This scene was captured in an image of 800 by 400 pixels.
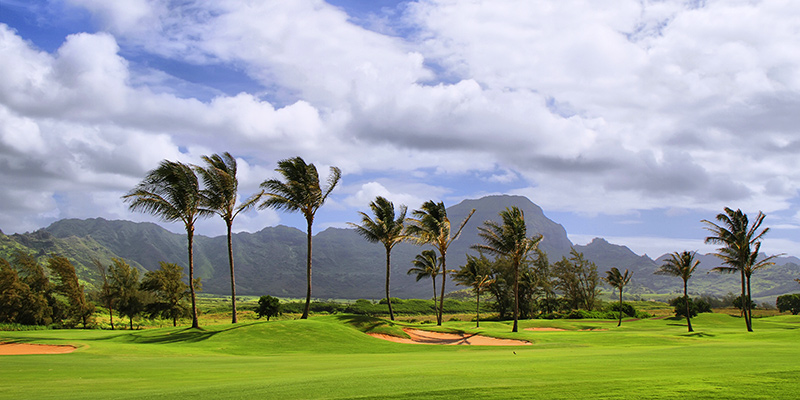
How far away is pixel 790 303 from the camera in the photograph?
81.2 metres

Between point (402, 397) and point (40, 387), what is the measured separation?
28.4 feet

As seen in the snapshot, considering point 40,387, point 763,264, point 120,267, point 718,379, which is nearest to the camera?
point 718,379

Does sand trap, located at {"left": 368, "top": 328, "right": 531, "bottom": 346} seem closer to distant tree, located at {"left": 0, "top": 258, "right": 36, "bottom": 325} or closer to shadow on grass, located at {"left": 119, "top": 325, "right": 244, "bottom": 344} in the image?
shadow on grass, located at {"left": 119, "top": 325, "right": 244, "bottom": 344}

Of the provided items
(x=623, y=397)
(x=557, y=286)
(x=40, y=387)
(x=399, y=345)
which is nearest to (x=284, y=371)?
(x=40, y=387)

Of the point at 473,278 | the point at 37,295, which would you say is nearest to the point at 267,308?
the point at 37,295

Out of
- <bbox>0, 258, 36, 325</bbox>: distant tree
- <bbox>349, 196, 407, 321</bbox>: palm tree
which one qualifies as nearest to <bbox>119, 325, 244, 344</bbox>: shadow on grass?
<bbox>349, 196, 407, 321</bbox>: palm tree

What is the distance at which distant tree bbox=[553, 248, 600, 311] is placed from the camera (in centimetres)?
8164

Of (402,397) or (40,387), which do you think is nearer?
(402,397)

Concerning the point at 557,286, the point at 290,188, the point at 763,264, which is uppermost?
the point at 290,188

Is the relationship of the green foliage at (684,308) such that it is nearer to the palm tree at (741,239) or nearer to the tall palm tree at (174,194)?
the palm tree at (741,239)

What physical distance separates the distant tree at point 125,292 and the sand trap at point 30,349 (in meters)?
28.2

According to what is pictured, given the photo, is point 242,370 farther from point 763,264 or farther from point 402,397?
point 763,264

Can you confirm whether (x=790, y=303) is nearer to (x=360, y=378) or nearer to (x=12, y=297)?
(x=360, y=378)

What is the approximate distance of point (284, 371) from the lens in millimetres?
14742
